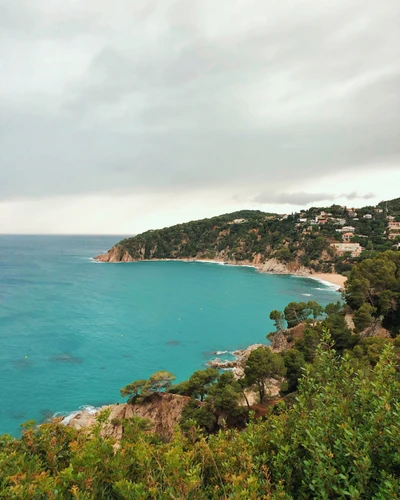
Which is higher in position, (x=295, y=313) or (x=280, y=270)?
(x=280, y=270)

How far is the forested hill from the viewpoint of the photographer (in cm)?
10244

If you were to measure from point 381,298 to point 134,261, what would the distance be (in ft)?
377

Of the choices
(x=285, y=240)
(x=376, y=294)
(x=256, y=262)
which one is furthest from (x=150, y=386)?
(x=256, y=262)

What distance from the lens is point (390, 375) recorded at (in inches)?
276

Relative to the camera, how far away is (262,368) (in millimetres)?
22828

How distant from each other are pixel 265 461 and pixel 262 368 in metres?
17.6

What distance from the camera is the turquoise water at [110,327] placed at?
3297 centimetres

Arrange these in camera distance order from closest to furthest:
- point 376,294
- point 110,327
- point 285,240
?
point 376,294 < point 110,327 < point 285,240

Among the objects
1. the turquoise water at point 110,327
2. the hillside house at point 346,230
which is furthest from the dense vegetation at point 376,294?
the hillside house at point 346,230

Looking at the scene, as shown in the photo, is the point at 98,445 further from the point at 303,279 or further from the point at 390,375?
the point at 303,279

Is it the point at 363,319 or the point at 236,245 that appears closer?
the point at 363,319

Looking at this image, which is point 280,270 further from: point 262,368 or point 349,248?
point 262,368

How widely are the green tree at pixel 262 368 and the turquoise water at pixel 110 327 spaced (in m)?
14.0

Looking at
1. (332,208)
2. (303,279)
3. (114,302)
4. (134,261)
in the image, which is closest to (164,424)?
(114,302)
